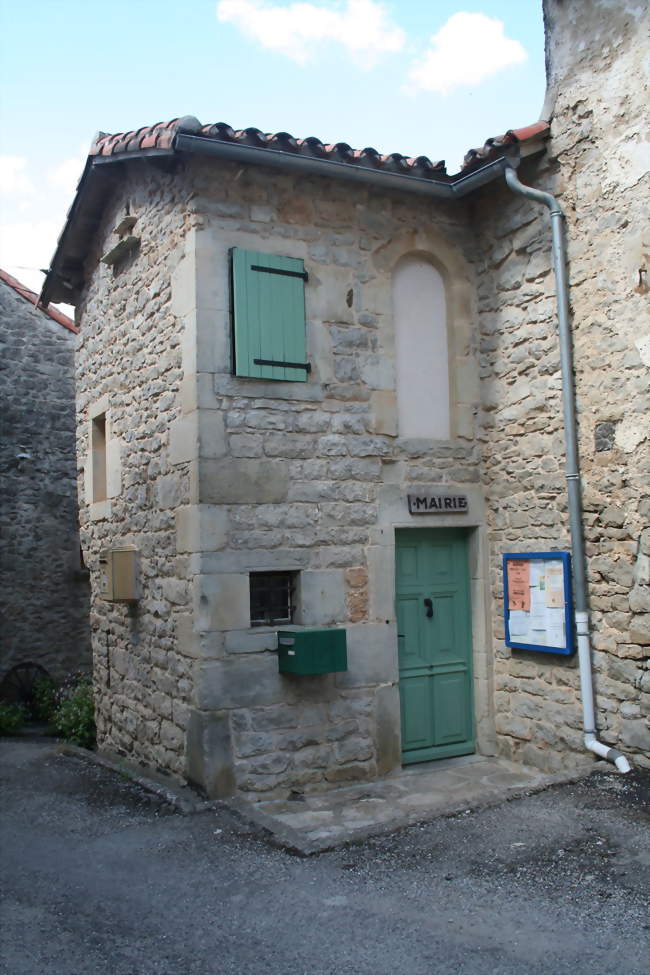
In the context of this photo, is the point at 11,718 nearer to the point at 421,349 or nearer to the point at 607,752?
the point at 421,349

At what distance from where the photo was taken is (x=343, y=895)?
4262mm

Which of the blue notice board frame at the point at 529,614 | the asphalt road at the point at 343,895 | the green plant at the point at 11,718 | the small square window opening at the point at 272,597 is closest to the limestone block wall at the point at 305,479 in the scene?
the small square window opening at the point at 272,597

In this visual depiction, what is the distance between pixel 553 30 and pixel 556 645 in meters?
4.61

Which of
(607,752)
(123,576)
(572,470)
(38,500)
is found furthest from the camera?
(38,500)

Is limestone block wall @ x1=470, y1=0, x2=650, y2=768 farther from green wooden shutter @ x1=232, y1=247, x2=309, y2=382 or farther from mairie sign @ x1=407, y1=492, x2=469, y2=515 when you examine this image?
green wooden shutter @ x1=232, y1=247, x2=309, y2=382

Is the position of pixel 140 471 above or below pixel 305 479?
above

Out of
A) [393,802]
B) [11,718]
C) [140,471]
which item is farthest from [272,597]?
[11,718]

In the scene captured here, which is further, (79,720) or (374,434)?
(79,720)

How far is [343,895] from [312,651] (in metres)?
2.00

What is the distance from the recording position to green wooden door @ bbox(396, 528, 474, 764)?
22.6 feet

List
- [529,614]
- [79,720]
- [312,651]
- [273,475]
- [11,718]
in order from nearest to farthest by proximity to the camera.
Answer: [312,651]
[273,475]
[529,614]
[79,720]
[11,718]

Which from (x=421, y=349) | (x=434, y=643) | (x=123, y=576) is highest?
(x=421, y=349)

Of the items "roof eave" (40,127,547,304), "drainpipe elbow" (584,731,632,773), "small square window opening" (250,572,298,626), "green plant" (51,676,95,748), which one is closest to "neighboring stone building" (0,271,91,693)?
"green plant" (51,676,95,748)

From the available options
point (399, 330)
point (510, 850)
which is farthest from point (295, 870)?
point (399, 330)
